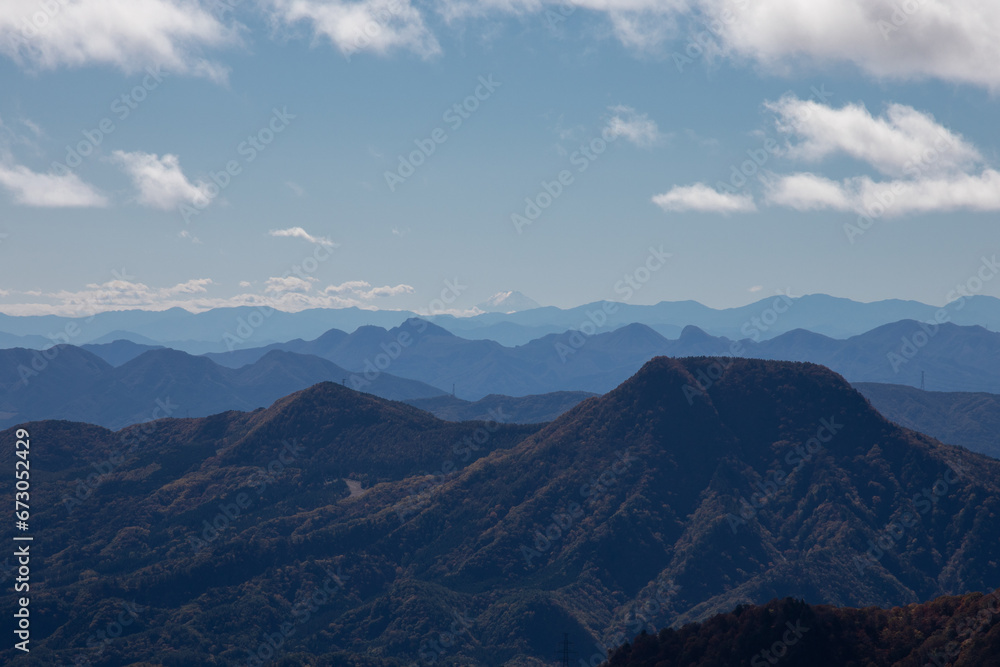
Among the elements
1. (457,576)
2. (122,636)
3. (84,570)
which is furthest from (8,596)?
(457,576)

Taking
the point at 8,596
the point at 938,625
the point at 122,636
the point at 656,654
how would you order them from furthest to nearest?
the point at 8,596 → the point at 122,636 → the point at 656,654 → the point at 938,625

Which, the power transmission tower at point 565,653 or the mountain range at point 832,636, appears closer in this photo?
the mountain range at point 832,636

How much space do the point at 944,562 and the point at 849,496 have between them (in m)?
23.7

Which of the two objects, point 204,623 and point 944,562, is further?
point 944,562

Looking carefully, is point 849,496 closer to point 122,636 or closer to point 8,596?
point 122,636

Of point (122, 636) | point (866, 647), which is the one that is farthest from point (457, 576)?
point (866, 647)

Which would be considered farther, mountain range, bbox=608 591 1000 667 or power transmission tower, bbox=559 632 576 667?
power transmission tower, bbox=559 632 576 667

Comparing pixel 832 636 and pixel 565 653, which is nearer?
pixel 832 636

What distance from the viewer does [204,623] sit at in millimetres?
173000

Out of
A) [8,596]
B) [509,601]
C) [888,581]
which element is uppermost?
[8,596]

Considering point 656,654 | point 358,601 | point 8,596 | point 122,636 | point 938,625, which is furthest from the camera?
point 358,601

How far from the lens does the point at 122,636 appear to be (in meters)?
166

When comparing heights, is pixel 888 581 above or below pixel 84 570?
below

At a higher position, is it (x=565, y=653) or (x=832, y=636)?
(x=565, y=653)
